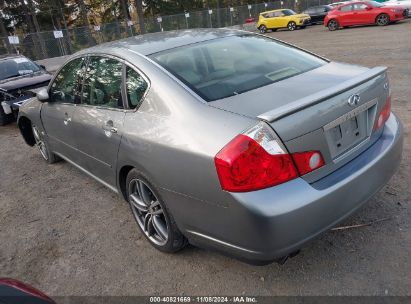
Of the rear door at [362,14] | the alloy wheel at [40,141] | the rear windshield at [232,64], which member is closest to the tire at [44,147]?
the alloy wheel at [40,141]

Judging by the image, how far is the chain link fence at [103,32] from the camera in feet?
72.7

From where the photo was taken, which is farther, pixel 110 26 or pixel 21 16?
pixel 21 16

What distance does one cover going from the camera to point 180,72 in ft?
9.27

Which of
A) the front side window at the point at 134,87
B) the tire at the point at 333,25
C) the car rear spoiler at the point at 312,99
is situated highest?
the front side window at the point at 134,87

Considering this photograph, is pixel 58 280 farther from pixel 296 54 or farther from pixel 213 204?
pixel 296 54

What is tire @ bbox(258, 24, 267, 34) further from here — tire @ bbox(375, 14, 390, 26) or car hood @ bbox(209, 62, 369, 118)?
car hood @ bbox(209, 62, 369, 118)

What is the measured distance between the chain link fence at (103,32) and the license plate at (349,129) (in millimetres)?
21843

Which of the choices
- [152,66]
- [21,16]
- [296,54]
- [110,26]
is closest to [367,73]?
[296,54]

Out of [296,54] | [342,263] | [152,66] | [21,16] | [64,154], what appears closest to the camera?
[342,263]

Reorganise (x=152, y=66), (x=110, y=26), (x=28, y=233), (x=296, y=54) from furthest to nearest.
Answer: (x=110, y=26) → (x=28, y=233) → (x=296, y=54) → (x=152, y=66)

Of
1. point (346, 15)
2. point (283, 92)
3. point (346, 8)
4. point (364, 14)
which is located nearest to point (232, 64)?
point (283, 92)

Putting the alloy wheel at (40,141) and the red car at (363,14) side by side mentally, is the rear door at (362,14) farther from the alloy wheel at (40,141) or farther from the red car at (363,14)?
the alloy wheel at (40,141)

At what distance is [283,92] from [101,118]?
1.62m

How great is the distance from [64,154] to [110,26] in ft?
81.4
